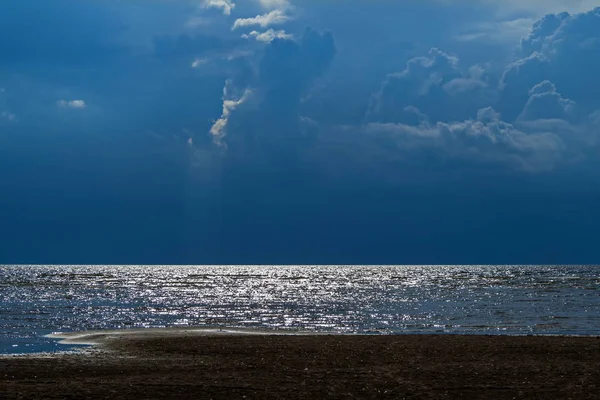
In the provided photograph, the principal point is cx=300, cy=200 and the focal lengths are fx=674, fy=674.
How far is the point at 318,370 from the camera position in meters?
27.3

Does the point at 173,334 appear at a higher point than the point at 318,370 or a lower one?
lower

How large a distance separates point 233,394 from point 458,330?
106 feet

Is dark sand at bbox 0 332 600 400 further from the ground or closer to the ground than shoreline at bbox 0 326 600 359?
further from the ground

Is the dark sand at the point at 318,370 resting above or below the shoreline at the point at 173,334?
above

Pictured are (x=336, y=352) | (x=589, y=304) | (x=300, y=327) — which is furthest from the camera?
(x=589, y=304)

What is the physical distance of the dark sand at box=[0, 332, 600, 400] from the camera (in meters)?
22.4

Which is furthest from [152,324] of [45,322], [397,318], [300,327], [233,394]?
[233,394]

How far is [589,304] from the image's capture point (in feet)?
267

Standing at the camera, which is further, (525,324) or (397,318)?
(397,318)

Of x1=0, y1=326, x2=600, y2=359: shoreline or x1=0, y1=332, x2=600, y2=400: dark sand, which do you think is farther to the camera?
x1=0, y1=326, x2=600, y2=359: shoreline

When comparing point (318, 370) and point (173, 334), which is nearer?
point (318, 370)

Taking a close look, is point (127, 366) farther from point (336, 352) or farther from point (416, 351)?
point (416, 351)

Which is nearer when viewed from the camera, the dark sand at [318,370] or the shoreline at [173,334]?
the dark sand at [318,370]

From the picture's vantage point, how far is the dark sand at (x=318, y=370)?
22.4 metres
